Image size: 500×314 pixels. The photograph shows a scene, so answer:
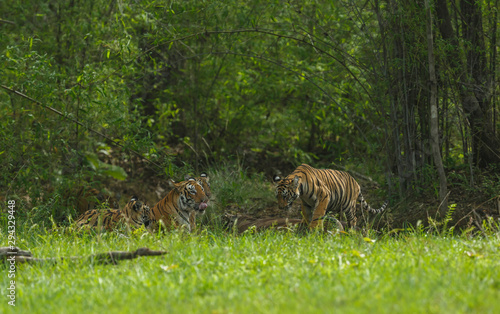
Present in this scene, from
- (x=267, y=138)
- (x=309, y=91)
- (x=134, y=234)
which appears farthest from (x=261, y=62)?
(x=134, y=234)

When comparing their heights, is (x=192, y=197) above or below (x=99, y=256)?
below

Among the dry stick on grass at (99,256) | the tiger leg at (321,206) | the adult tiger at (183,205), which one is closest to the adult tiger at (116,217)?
the adult tiger at (183,205)

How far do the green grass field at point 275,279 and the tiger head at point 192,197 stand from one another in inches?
79.1

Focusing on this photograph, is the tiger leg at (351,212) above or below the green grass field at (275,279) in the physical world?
below

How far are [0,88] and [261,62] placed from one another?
16.5ft

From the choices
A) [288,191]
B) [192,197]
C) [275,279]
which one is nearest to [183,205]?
[192,197]

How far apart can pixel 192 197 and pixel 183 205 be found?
0.16 m

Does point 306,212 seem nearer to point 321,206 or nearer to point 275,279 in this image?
point 321,206

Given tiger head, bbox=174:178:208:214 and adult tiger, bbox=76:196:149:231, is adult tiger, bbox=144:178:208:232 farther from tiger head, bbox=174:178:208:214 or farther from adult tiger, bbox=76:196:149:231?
adult tiger, bbox=76:196:149:231

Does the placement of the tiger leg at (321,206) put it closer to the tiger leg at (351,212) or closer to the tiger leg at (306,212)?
the tiger leg at (306,212)

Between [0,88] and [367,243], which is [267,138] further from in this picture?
[367,243]

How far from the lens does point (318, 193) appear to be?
24.0 ft

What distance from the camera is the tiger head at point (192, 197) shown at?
291 inches

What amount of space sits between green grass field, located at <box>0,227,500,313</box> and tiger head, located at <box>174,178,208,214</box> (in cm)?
201
